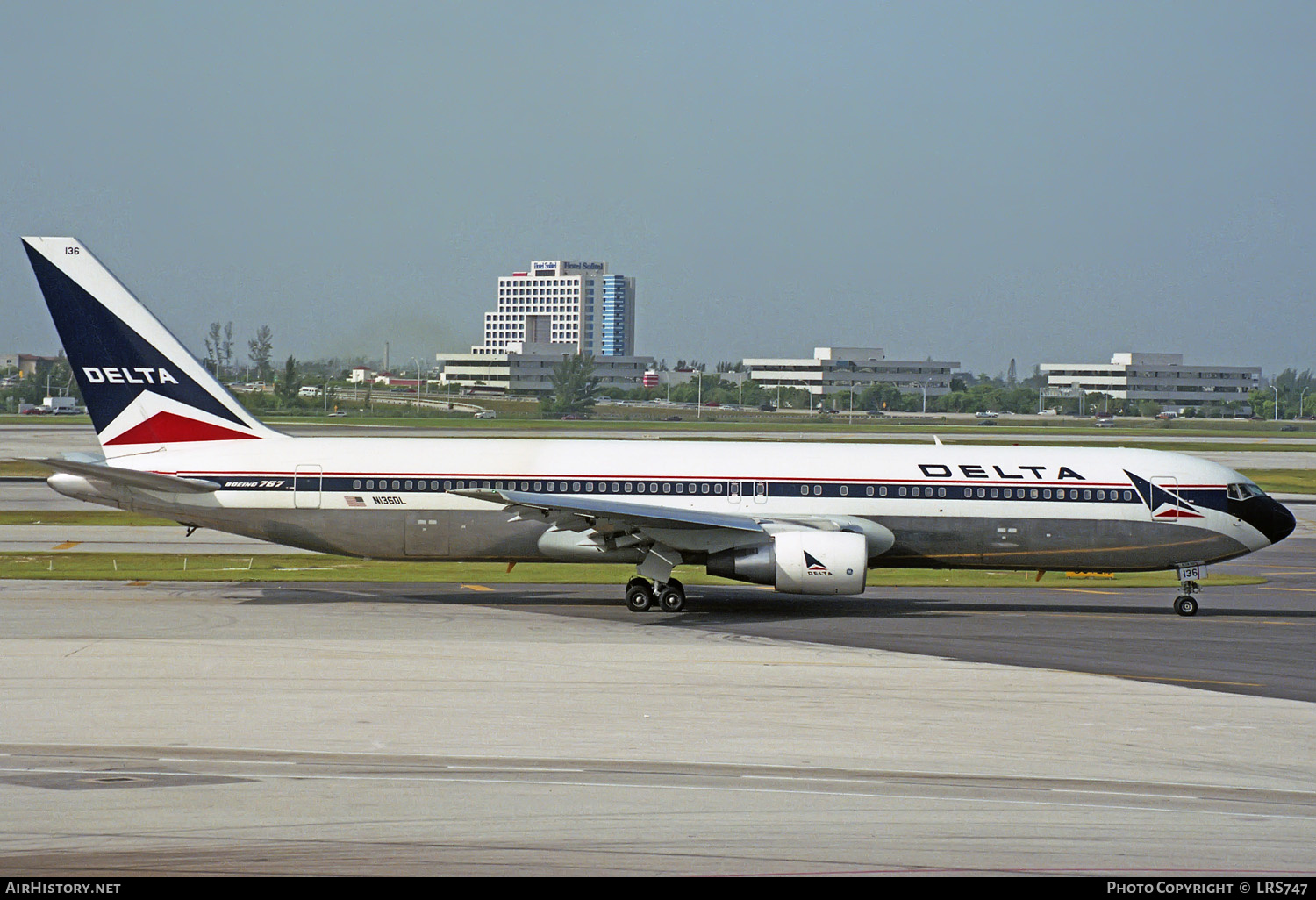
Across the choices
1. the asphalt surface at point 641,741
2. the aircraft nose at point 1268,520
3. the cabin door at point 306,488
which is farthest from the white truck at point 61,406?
the aircraft nose at point 1268,520

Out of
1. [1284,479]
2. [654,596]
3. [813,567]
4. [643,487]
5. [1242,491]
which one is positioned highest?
[1242,491]

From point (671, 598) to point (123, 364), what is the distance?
47.1 ft

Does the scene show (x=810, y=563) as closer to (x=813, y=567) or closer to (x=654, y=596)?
(x=813, y=567)

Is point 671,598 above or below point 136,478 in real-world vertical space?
below

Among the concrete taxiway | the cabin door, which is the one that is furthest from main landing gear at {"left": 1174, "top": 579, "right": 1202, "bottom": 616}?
the cabin door

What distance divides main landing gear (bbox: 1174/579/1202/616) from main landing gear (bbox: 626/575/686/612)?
39.1ft

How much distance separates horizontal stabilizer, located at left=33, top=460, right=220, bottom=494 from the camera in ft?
90.5

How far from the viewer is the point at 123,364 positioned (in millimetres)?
29422

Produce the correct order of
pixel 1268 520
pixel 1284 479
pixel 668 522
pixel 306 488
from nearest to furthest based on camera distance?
1. pixel 668 522
2. pixel 306 488
3. pixel 1268 520
4. pixel 1284 479

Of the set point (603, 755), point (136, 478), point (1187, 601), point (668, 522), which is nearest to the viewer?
point (603, 755)

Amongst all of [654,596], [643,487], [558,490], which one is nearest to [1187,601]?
[654,596]

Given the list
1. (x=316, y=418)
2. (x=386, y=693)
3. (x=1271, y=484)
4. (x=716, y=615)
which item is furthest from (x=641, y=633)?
(x=316, y=418)

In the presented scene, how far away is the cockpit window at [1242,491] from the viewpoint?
97.9 feet

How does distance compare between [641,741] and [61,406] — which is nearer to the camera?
[641,741]
